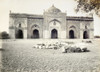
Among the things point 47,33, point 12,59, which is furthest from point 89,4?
point 12,59

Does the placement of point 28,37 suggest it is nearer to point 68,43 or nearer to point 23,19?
point 23,19

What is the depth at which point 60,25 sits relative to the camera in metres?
2.52

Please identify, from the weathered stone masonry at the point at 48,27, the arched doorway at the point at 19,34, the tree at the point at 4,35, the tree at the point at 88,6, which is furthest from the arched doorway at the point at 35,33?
the tree at the point at 88,6

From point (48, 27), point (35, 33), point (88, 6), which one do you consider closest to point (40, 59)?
→ point (35, 33)

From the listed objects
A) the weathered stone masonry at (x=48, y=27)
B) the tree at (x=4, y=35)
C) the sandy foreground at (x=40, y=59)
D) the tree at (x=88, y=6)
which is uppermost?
the tree at (x=88, y=6)

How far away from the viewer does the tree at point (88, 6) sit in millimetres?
2291

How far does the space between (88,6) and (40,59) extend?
92 centimetres

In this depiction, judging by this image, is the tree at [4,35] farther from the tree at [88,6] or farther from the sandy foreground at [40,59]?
the tree at [88,6]

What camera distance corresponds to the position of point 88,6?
7.64ft

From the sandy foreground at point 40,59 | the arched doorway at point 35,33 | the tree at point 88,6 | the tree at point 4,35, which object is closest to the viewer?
the sandy foreground at point 40,59

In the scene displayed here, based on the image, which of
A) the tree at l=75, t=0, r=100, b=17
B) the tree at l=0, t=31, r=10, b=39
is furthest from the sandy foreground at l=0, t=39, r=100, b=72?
the tree at l=75, t=0, r=100, b=17

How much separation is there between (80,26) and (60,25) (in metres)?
0.28

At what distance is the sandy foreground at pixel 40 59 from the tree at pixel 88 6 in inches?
16.6

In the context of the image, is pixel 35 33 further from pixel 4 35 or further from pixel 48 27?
pixel 4 35
